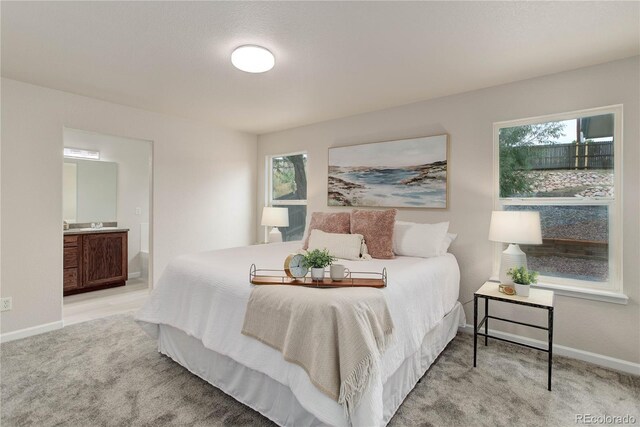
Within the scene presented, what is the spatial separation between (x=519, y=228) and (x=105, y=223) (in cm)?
559

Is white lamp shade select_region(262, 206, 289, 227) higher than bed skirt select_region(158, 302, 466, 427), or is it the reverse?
white lamp shade select_region(262, 206, 289, 227)

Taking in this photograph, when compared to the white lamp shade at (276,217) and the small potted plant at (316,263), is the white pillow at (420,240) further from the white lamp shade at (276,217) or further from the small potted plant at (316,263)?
the white lamp shade at (276,217)

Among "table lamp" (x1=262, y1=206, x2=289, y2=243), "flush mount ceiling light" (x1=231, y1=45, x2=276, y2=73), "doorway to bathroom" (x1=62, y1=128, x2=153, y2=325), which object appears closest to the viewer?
"flush mount ceiling light" (x1=231, y1=45, x2=276, y2=73)

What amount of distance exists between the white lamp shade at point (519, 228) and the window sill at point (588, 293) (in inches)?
22.7

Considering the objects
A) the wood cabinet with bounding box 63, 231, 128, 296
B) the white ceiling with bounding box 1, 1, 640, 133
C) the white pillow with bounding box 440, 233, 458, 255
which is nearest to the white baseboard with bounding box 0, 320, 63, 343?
the wood cabinet with bounding box 63, 231, 128, 296

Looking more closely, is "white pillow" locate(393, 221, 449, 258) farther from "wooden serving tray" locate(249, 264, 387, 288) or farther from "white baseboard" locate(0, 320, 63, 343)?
"white baseboard" locate(0, 320, 63, 343)

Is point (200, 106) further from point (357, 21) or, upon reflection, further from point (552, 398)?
point (552, 398)

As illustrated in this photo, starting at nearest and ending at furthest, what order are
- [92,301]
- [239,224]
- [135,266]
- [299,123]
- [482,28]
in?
[482,28]
[92,301]
[299,123]
[239,224]
[135,266]

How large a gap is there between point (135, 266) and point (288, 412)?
4645mm

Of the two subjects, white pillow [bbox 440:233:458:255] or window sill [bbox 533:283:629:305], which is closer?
window sill [bbox 533:283:629:305]

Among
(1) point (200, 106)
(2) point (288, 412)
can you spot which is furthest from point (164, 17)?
(2) point (288, 412)

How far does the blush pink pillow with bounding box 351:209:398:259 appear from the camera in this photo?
276 centimetres

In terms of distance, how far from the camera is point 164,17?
74.5 inches

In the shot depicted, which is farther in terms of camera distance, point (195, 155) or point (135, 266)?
point (135, 266)
